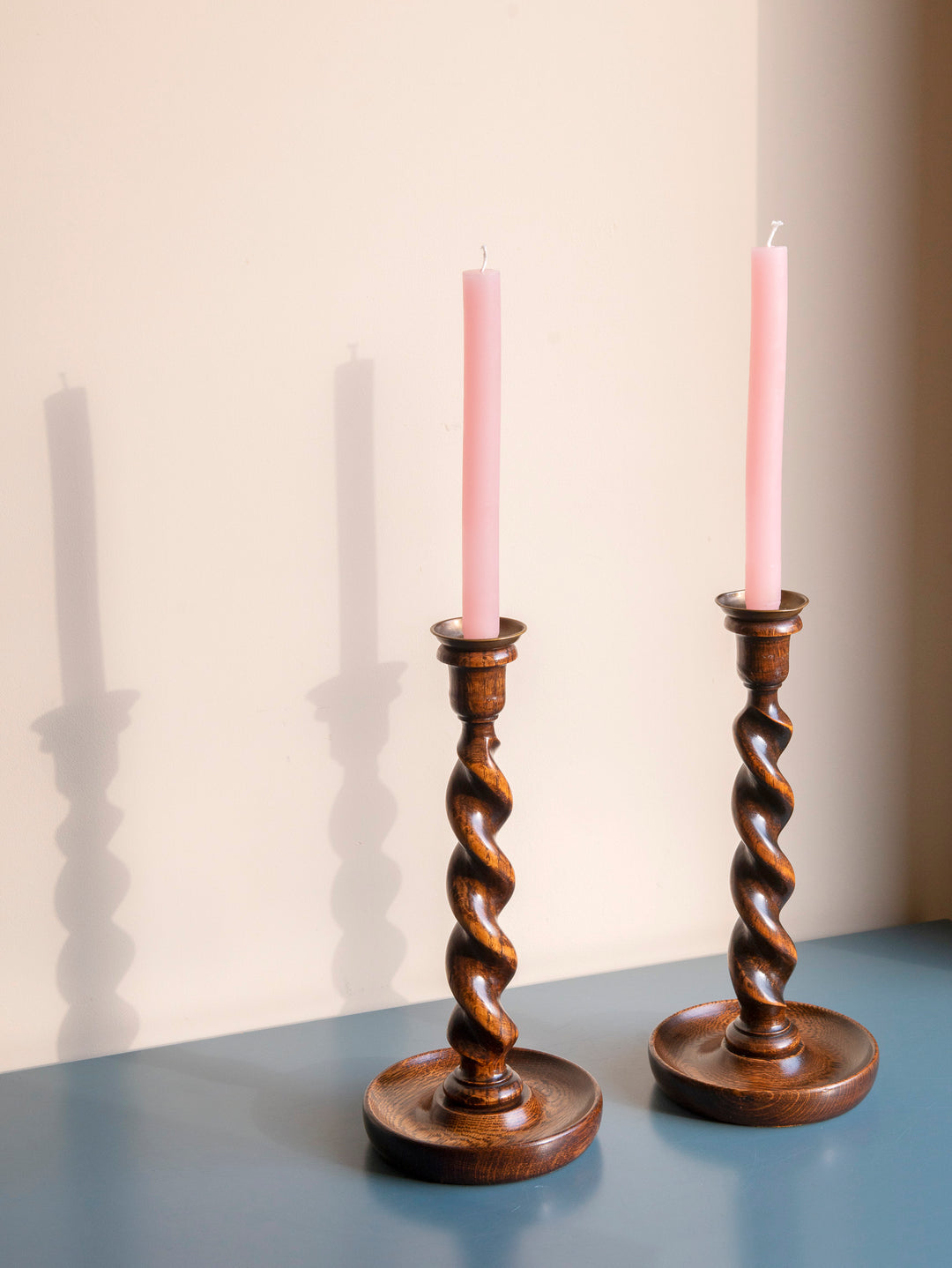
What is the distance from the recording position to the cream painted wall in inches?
28.2

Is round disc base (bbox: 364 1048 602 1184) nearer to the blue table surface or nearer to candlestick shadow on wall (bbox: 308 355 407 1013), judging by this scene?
the blue table surface

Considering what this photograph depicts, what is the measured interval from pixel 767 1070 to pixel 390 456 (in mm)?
446

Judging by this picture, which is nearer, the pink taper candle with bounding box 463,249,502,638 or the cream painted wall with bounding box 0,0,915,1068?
the pink taper candle with bounding box 463,249,502,638

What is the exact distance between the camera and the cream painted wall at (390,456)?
72 centimetres

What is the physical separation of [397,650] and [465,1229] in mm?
364

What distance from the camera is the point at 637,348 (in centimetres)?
83

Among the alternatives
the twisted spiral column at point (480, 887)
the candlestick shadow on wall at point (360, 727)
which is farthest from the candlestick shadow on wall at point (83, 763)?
the twisted spiral column at point (480, 887)

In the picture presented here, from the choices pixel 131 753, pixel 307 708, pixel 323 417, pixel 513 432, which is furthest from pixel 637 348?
pixel 131 753

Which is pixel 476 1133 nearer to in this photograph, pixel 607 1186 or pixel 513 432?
pixel 607 1186

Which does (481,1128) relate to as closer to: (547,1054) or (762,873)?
(547,1054)

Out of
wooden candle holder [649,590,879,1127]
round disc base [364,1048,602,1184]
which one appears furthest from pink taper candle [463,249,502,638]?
round disc base [364,1048,602,1184]

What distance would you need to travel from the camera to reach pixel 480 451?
601 mm

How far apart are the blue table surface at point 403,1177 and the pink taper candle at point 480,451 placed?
11.4 inches

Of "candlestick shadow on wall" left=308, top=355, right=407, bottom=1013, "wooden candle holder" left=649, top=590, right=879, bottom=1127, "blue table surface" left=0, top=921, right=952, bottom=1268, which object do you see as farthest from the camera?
"candlestick shadow on wall" left=308, top=355, right=407, bottom=1013
